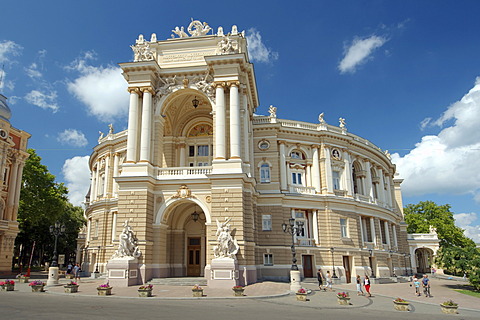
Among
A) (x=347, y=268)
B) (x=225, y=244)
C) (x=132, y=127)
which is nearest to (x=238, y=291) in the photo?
(x=225, y=244)

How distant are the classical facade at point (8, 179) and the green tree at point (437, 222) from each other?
60.9m

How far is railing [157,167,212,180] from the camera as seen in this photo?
28659mm

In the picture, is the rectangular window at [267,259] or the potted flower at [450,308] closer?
the potted flower at [450,308]

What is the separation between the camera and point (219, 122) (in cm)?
2944

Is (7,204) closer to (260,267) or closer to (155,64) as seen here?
(155,64)

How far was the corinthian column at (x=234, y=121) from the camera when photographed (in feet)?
93.6

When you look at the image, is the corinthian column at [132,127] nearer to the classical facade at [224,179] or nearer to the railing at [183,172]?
the classical facade at [224,179]

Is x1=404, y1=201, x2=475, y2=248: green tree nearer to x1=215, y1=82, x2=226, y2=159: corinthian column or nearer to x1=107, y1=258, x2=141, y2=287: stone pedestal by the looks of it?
x1=215, y1=82, x2=226, y2=159: corinthian column

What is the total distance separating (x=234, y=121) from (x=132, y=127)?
8301 mm

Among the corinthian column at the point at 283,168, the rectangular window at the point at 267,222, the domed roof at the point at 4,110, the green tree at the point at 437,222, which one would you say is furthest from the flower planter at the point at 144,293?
the green tree at the point at 437,222

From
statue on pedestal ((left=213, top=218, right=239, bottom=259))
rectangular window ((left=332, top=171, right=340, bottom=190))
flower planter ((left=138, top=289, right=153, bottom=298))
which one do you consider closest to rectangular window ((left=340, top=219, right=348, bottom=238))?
rectangular window ((left=332, top=171, right=340, bottom=190))

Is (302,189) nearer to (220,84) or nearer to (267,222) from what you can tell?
(267,222)

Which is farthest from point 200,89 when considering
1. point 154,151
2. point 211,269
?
point 211,269

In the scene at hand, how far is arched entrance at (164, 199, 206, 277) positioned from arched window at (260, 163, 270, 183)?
8147mm
